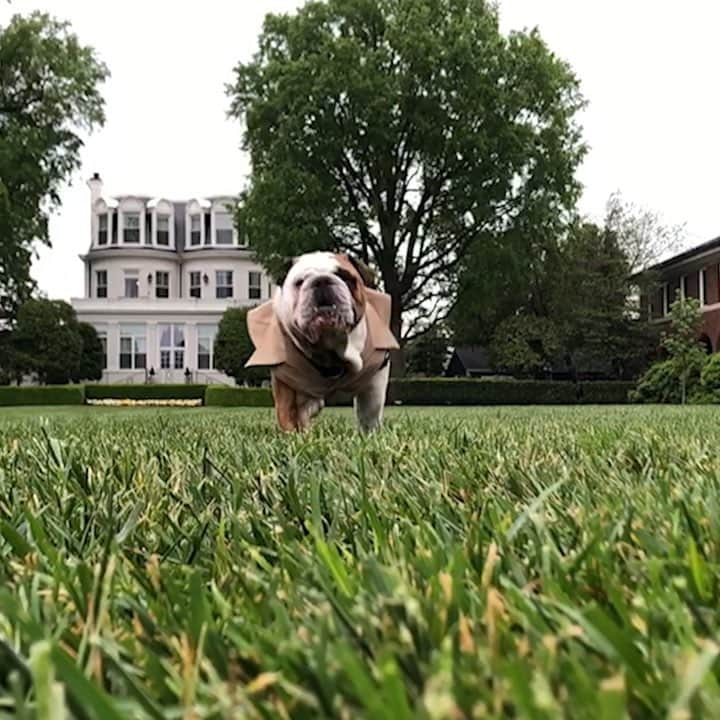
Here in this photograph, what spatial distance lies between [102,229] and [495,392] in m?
30.0

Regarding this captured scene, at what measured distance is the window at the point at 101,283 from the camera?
1893 inches

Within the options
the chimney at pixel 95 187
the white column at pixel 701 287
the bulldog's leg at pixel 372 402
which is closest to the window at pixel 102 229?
the chimney at pixel 95 187

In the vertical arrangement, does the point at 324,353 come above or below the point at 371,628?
above

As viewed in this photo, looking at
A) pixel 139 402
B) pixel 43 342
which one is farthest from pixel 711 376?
pixel 43 342

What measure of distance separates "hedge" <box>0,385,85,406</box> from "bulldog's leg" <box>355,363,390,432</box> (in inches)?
983

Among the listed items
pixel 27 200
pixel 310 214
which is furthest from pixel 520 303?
pixel 27 200

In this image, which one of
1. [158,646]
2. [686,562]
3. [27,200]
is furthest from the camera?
[27,200]

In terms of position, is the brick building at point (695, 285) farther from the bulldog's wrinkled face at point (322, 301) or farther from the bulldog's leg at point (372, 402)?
the bulldog's wrinkled face at point (322, 301)

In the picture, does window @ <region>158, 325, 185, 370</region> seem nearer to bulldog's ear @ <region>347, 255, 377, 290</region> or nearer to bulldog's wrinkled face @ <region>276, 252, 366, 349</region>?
bulldog's ear @ <region>347, 255, 377, 290</region>

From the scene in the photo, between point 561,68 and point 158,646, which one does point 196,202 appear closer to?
point 561,68

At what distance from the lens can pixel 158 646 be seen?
23.8 inches

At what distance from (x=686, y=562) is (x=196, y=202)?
168 ft

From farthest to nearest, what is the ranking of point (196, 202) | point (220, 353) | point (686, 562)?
point (196, 202) → point (220, 353) → point (686, 562)

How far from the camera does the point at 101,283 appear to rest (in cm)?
4828
